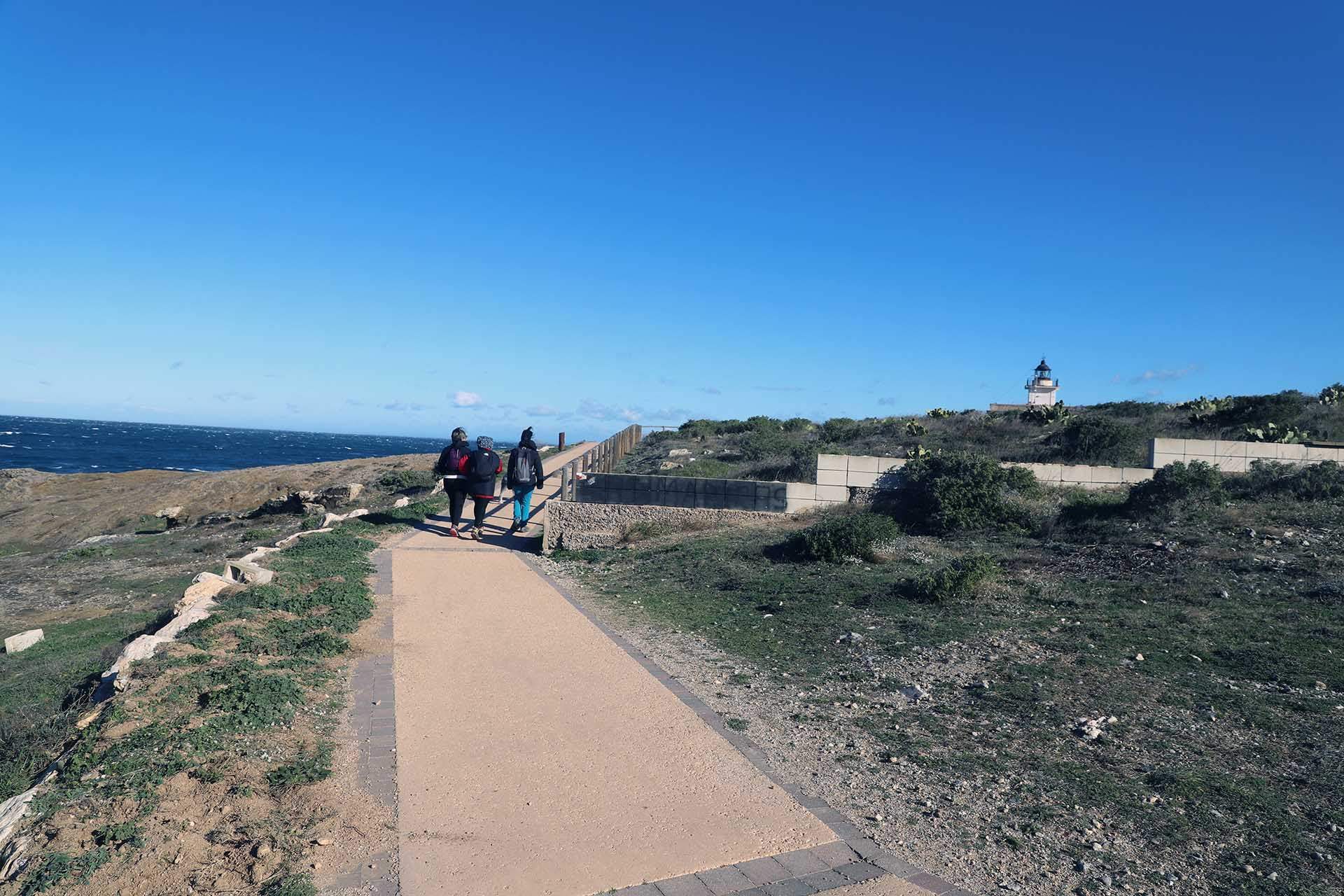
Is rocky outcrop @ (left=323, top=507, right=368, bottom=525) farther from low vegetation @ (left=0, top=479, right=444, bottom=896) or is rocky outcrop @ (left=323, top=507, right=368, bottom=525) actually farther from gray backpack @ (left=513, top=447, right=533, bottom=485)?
low vegetation @ (left=0, top=479, right=444, bottom=896)

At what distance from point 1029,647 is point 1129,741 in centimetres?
216

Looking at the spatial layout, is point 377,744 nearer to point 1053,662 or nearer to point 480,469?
point 1053,662

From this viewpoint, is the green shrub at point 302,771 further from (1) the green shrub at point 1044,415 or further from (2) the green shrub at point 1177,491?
(1) the green shrub at point 1044,415

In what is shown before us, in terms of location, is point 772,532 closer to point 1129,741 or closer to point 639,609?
point 639,609

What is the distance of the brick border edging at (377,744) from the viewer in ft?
14.0

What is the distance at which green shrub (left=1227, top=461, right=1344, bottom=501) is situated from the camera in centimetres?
1333

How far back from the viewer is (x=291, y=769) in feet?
17.7

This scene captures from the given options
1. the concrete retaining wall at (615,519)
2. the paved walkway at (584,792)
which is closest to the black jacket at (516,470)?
the concrete retaining wall at (615,519)

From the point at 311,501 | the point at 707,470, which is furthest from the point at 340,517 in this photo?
the point at 707,470

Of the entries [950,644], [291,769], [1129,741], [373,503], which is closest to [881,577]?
[950,644]

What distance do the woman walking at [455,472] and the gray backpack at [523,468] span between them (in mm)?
846

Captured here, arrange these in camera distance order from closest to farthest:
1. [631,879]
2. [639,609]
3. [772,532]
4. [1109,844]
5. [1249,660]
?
[631,879]
[1109,844]
[1249,660]
[639,609]
[772,532]

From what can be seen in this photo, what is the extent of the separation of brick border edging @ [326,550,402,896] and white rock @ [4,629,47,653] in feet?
16.2

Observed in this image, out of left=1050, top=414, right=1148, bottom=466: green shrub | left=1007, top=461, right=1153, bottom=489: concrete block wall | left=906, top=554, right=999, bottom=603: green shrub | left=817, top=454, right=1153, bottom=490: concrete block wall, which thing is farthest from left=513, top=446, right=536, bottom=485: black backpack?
left=1050, top=414, right=1148, bottom=466: green shrub
